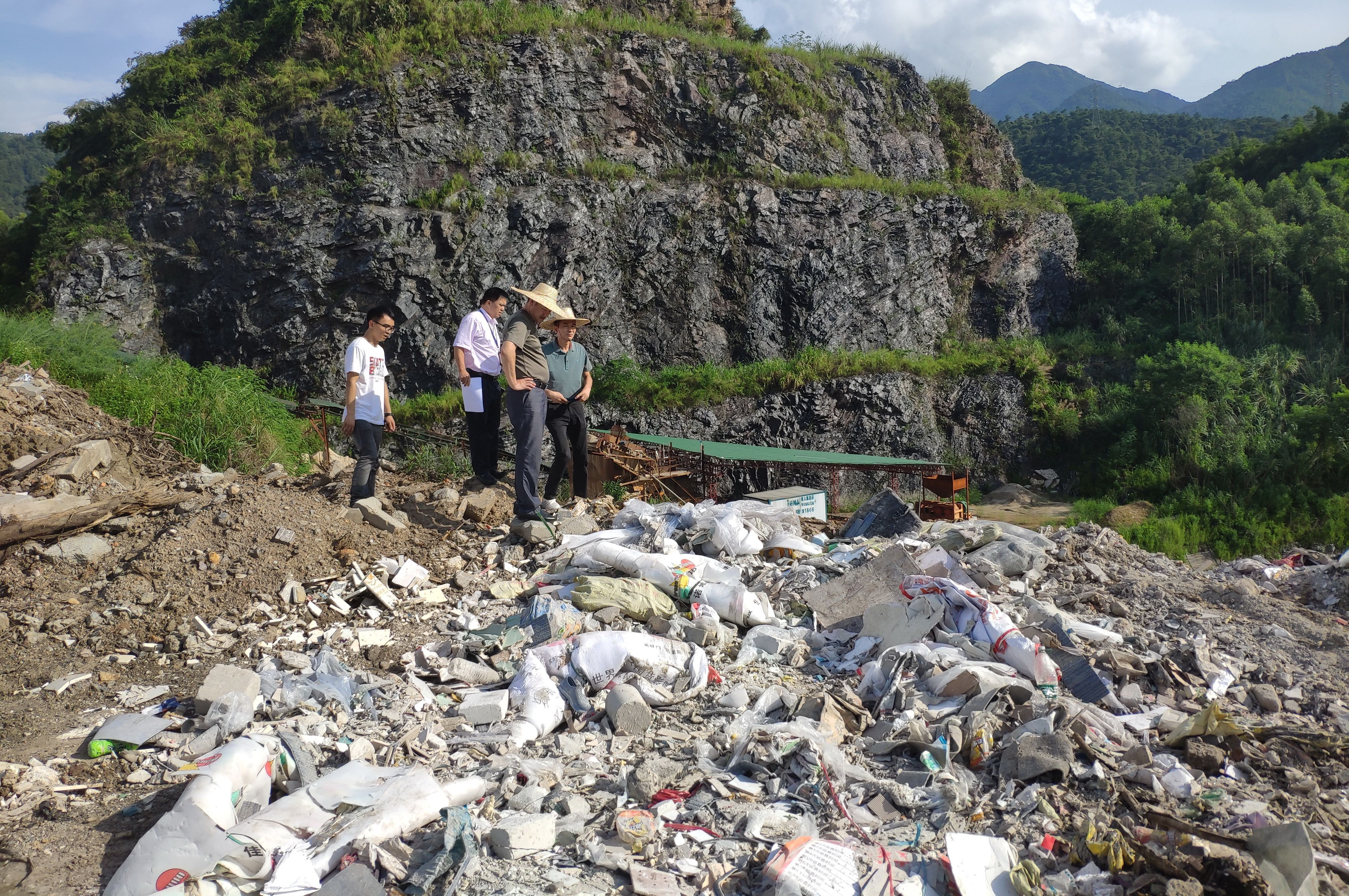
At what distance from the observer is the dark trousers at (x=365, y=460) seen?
505 centimetres

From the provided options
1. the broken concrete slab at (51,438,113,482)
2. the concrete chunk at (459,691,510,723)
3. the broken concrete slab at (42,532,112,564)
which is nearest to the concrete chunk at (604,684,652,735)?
the concrete chunk at (459,691,510,723)

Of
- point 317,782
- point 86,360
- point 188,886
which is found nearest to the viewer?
point 188,886

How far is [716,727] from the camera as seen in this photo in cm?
303

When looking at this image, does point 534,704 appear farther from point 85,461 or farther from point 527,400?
point 85,461

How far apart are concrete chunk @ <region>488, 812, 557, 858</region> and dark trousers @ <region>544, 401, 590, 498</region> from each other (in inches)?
123

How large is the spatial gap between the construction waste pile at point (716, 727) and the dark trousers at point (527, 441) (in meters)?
0.20

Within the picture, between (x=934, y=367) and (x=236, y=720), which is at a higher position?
(x=934, y=367)

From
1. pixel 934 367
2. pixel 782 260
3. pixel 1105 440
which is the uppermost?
pixel 782 260

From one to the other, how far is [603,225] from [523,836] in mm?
16682

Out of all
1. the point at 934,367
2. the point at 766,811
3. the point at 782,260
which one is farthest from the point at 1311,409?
the point at 766,811

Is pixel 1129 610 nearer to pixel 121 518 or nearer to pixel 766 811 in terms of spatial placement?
pixel 766 811

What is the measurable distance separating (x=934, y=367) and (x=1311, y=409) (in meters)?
7.57

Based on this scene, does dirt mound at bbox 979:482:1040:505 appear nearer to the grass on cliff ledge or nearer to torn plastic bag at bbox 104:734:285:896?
the grass on cliff ledge

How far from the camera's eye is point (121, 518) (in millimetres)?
4762
